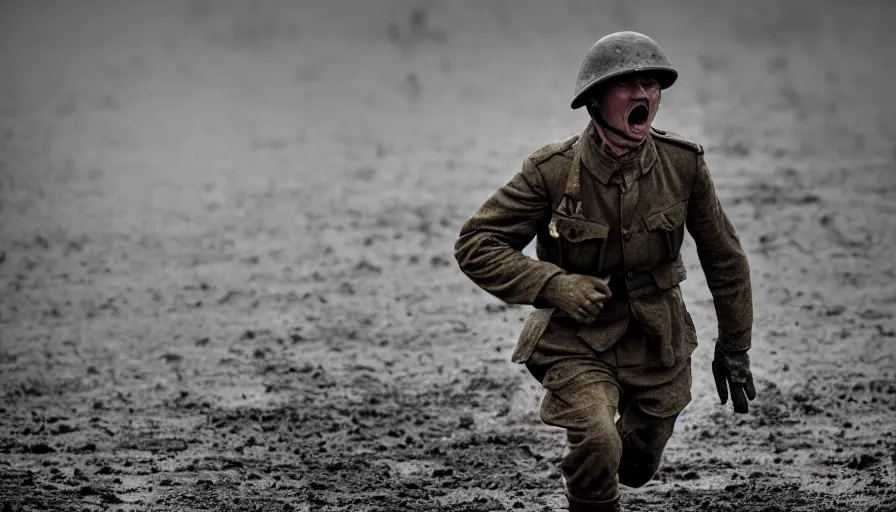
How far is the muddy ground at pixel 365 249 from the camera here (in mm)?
7332

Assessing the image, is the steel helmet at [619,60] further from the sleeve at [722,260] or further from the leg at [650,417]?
the leg at [650,417]

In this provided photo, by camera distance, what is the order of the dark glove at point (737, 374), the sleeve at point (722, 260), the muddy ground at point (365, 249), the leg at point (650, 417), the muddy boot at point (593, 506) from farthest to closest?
the muddy ground at point (365, 249)
the dark glove at point (737, 374)
the leg at point (650, 417)
the sleeve at point (722, 260)
the muddy boot at point (593, 506)

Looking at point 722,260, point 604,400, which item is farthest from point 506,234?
point 722,260

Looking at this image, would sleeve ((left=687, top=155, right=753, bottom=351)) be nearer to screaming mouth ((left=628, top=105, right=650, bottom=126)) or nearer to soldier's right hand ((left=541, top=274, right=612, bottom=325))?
screaming mouth ((left=628, top=105, right=650, bottom=126))

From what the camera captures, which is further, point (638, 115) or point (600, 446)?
point (638, 115)

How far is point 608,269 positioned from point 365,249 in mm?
6277

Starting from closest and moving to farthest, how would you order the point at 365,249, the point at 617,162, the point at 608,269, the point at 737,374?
the point at 617,162 → the point at 608,269 → the point at 737,374 → the point at 365,249

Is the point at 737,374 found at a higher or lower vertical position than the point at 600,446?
higher

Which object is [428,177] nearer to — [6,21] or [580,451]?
[580,451]

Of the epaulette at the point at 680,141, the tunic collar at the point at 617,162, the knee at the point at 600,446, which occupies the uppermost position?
the epaulette at the point at 680,141

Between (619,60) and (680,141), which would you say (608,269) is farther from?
(619,60)

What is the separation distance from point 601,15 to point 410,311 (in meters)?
11.3

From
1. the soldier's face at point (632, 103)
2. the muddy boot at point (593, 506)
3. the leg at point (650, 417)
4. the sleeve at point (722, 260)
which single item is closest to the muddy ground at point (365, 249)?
the leg at point (650, 417)

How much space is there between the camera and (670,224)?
18.6 feet
